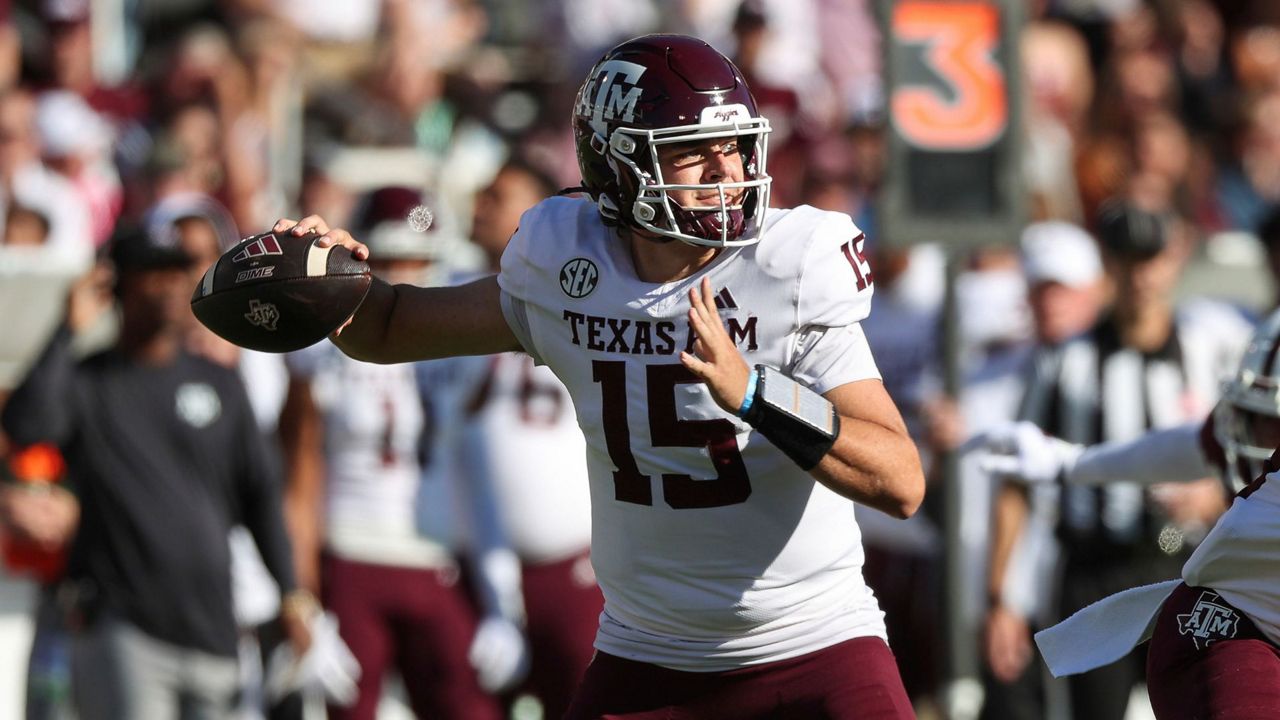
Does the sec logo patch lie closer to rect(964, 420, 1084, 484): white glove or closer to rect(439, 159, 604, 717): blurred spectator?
rect(964, 420, 1084, 484): white glove

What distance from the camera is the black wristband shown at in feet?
10.8

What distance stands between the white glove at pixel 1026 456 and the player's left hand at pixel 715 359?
125cm

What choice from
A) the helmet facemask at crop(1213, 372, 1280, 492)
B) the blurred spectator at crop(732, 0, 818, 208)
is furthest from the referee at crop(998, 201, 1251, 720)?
the helmet facemask at crop(1213, 372, 1280, 492)

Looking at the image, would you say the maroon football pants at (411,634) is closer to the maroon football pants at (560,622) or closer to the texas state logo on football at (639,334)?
the maroon football pants at (560,622)

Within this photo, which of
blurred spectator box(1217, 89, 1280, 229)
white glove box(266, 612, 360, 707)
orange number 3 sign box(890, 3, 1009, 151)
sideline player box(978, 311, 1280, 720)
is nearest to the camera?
sideline player box(978, 311, 1280, 720)

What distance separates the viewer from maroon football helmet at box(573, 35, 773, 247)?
142 inches

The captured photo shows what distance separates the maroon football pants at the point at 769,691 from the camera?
358cm

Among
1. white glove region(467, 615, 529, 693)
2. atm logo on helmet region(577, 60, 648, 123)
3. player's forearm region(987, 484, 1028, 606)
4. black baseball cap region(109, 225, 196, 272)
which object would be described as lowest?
white glove region(467, 615, 529, 693)

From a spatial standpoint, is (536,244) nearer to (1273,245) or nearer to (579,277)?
(579,277)

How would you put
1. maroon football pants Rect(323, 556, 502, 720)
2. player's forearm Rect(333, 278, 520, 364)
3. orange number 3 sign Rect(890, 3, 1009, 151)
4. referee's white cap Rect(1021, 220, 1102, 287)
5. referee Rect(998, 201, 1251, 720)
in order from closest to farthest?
player's forearm Rect(333, 278, 520, 364) → referee Rect(998, 201, 1251, 720) → maroon football pants Rect(323, 556, 502, 720) → orange number 3 sign Rect(890, 3, 1009, 151) → referee's white cap Rect(1021, 220, 1102, 287)

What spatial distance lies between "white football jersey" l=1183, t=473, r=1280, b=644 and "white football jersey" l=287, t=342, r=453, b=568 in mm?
3345

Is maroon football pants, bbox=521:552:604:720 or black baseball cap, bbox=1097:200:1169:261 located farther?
maroon football pants, bbox=521:552:604:720

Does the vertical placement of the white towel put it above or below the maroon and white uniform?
above

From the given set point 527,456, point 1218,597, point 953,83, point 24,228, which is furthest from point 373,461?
point 1218,597
